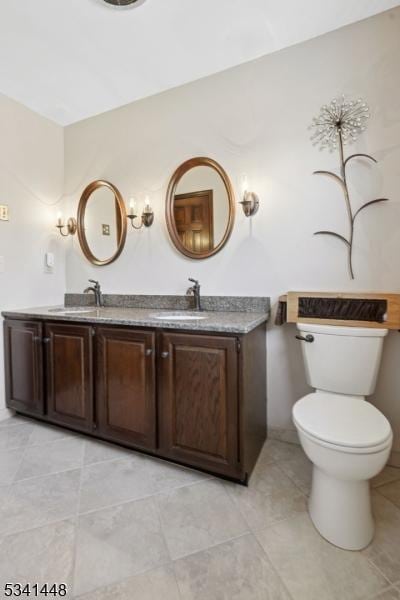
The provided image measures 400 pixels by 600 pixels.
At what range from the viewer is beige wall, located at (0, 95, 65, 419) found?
2.29 meters

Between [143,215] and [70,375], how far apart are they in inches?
50.4

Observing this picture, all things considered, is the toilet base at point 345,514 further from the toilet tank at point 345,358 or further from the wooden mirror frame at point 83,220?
the wooden mirror frame at point 83,220

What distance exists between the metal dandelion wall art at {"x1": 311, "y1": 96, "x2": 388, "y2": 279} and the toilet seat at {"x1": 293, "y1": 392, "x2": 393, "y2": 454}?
746 mm

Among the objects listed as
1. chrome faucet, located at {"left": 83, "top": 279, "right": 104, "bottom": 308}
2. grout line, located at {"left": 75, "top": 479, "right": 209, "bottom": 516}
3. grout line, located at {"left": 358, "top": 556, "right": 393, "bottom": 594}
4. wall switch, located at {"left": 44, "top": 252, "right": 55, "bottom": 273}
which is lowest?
grout line, located at {"left": 75, "top": 479, "right": 209, "bottom": 516}

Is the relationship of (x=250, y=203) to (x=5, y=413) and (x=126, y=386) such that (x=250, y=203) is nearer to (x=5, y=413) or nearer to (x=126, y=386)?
(x=126, y=386)

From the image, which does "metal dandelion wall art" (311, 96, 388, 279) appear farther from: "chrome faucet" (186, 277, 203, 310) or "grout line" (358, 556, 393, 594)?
"grout line" (358, 556, 393, 594)

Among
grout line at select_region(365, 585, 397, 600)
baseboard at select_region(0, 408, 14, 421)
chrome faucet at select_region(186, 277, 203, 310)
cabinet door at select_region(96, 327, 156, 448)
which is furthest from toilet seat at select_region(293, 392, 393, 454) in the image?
baseboard at select_region(0, 408, 14, 421)

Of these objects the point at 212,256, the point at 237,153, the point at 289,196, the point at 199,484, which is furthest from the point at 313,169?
the point at 199,484

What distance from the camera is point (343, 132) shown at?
1712 millimetres

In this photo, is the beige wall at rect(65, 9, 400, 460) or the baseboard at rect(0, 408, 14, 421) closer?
the beige wall at rect(65, 9, 400, 460)

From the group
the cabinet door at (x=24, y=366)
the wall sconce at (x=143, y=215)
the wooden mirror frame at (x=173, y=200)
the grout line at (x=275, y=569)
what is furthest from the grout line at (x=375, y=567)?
the wall sconce at (x=143, y=215)

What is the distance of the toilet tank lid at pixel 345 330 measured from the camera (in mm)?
1490

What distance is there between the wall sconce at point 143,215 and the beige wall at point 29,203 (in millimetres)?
818

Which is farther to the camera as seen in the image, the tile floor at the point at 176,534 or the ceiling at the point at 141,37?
the ceiling at the point at 141,37
